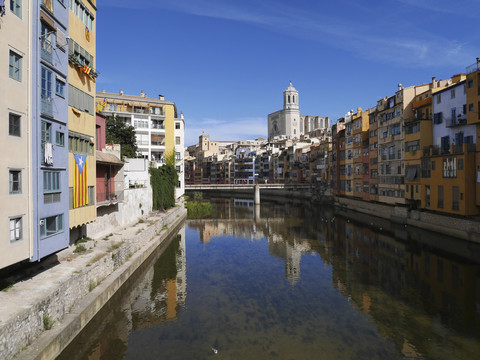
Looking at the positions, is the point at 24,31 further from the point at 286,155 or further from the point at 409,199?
the point at 286,155

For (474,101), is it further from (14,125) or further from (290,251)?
(14,125)

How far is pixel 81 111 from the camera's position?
22625 millimetres

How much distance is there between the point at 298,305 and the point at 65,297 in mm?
13351

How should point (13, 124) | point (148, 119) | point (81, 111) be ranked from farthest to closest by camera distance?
point (148, 119) → point (81, 111) → point (13, 124)

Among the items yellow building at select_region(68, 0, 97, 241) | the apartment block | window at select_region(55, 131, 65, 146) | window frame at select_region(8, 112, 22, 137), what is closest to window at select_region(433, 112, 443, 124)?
yellow building at select_region(68, 0, 97, 241)

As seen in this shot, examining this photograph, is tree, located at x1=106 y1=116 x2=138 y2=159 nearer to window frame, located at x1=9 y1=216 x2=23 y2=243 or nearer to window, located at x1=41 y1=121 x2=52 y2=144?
window, located at x1=41 y1=121 x2=52 y2=144

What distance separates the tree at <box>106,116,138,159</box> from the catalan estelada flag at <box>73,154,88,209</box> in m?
29.8

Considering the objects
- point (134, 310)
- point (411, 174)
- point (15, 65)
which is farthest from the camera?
point (411, 174)

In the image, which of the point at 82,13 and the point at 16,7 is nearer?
the point at 16,7

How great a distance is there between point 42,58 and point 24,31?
166cm

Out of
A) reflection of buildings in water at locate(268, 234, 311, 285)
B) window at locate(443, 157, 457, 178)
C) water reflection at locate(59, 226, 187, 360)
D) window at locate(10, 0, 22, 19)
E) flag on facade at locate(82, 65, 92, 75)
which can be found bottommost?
reflection of buildings in water at locate(268, 234, 311, 285)

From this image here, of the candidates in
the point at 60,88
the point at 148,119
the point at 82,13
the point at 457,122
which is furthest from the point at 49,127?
the point at 148,119

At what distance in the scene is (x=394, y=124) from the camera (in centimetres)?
5403

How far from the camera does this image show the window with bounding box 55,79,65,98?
743 inches
